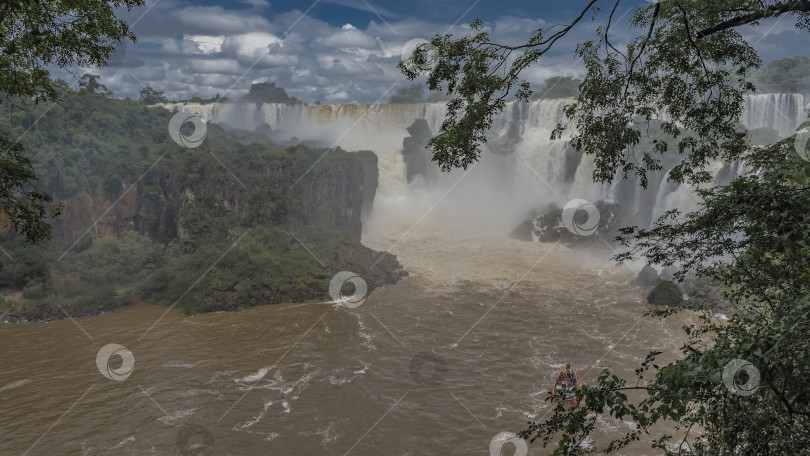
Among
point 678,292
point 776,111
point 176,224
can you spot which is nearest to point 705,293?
point 678,292

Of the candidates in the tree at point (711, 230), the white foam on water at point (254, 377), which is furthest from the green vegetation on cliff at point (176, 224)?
the tree at point (711, 230)

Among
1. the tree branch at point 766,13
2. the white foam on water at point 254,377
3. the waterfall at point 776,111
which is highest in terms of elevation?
the waterfall at point 776,111

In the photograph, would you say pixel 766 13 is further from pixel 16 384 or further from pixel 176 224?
pixel 176 224

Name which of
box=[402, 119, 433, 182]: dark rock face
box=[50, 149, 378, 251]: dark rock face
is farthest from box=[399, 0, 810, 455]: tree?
box=[402, 119, 433, 182]: dark rock face

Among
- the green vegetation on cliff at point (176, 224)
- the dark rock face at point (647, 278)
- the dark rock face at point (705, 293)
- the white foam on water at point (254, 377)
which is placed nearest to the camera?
the white foam on water at point (254, 377)

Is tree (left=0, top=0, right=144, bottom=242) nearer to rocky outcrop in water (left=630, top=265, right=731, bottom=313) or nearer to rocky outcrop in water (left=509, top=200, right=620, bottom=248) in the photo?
rocky outcrop in water (left=630, top=265, right=731, bottom=313)

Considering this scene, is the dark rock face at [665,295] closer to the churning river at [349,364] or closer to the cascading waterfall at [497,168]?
the churning river at [349,364]

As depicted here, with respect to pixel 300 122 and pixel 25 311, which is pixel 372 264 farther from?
pixel 300 122
